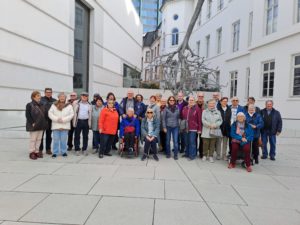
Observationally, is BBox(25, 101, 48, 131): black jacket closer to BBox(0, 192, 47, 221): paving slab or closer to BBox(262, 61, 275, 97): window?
BBox(0, 192, 47, 221): paving slab

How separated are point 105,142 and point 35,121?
189 cm

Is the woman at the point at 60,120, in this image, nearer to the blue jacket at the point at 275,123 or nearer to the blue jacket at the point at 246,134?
the blue jacket at the point at 246,134

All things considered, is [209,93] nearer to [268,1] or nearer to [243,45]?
[243,45]

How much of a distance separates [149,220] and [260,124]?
488 cm

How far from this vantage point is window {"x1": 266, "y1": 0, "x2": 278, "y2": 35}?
16.8 m

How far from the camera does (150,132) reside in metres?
8.02

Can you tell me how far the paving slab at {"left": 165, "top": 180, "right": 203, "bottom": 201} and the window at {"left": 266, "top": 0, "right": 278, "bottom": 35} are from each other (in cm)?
1426

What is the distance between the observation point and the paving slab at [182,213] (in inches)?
154

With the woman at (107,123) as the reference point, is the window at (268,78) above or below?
above

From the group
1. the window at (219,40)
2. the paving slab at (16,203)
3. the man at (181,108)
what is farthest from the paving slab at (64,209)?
the window at (219,40)

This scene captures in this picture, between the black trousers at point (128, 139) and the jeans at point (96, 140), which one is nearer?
the black trousers at point (128, 139)

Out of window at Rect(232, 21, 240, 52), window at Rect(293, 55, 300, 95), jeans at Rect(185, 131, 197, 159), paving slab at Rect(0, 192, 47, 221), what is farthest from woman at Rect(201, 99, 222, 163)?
window at Rect(232, 21, 240, 52)

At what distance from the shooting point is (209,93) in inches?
880

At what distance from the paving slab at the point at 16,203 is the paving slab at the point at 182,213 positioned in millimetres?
1818
